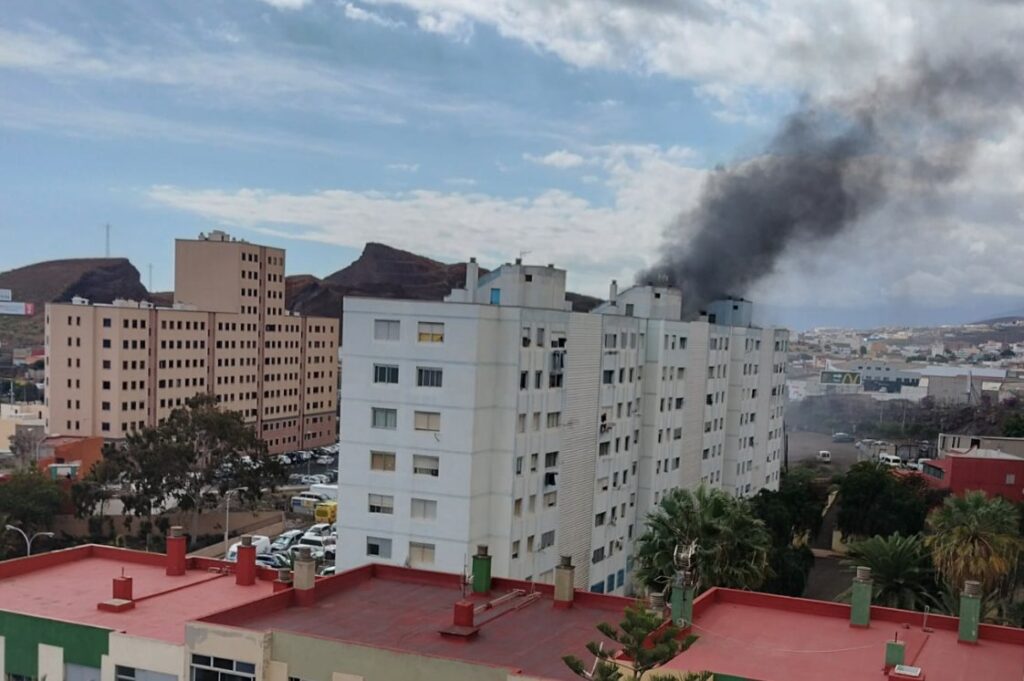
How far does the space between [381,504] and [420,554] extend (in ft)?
7.99

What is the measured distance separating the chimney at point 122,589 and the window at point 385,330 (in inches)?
696

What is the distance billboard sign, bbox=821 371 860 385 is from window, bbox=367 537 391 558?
165403 millimetres

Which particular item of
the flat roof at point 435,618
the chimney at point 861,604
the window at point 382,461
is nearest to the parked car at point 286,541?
the window at point 382,461

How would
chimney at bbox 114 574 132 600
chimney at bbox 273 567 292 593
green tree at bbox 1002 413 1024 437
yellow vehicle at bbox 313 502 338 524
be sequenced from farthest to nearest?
green tree at bbox 1002 413 1024 437 < yellow vehicle at bbox 313 502 338 524 < chimney at bbox 273 567 292 593 < chimney at bbox 114 574 132 600

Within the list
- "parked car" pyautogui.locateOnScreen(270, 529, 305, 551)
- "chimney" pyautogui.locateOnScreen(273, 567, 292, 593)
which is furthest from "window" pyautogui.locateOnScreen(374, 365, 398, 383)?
"parked car" pyautogui.locateOnScreen(270, 529, 305, 551)

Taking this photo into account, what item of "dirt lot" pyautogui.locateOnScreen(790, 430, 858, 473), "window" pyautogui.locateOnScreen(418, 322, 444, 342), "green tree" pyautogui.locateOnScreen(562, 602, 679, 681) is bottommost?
"dirt lot" pyautogui.locateOnScreen(790, 430, 858, 473)

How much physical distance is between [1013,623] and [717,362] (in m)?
29.4

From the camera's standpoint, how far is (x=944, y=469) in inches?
2302

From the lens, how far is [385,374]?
37.2 meters

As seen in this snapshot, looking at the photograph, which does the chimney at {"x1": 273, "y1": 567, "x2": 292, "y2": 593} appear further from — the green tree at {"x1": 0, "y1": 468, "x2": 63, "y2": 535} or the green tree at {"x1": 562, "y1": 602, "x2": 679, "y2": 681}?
the green tree at {"x1": 0, "y1": 468, "x2": 63, "y2": 535}

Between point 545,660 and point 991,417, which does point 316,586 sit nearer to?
point 545,660

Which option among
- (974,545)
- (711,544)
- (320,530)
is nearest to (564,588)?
(711,544)

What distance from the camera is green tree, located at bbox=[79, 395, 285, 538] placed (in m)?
55.8

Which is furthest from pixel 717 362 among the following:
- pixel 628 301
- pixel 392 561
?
pixel 392 561
